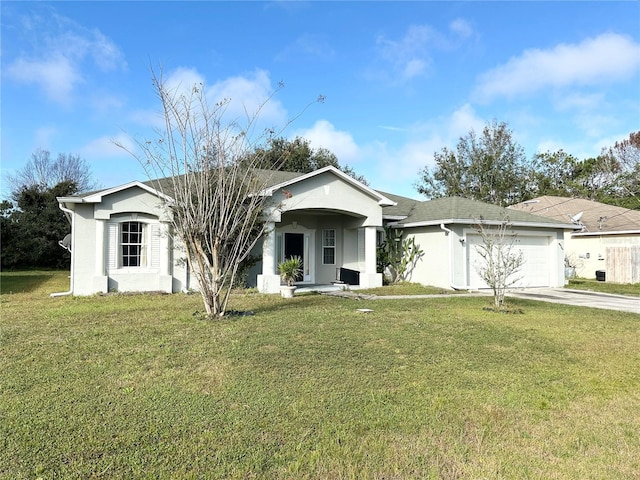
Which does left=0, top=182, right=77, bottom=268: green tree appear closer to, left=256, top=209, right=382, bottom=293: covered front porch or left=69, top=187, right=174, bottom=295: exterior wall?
left=69, top=187, right=174, bottom=295: exterior wall

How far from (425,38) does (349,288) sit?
30.0 feet

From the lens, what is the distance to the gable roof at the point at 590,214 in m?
21.0

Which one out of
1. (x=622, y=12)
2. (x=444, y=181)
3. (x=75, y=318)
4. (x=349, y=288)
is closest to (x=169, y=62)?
(x=75, y=318)

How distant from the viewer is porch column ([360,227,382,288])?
1548cm

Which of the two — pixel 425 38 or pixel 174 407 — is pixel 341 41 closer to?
pixel 425 38

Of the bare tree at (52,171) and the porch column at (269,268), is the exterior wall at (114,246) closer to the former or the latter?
the porch column at (269,268)

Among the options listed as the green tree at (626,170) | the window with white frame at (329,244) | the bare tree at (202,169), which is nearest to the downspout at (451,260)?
the window with white frame at (329,244)

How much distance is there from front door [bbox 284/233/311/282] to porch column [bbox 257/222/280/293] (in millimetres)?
2736

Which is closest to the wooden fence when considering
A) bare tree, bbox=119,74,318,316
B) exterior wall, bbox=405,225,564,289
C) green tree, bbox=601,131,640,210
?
exterior wall, bbox=405,225,564,289

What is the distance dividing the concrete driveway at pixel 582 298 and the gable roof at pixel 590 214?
3.68 metres

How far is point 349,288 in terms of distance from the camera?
50.0 ft

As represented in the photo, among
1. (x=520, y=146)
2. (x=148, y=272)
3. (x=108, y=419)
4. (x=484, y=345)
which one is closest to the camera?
(x=108, y=419)

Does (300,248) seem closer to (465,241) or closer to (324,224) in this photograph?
(324,224)

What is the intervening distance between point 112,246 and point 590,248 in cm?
2266
